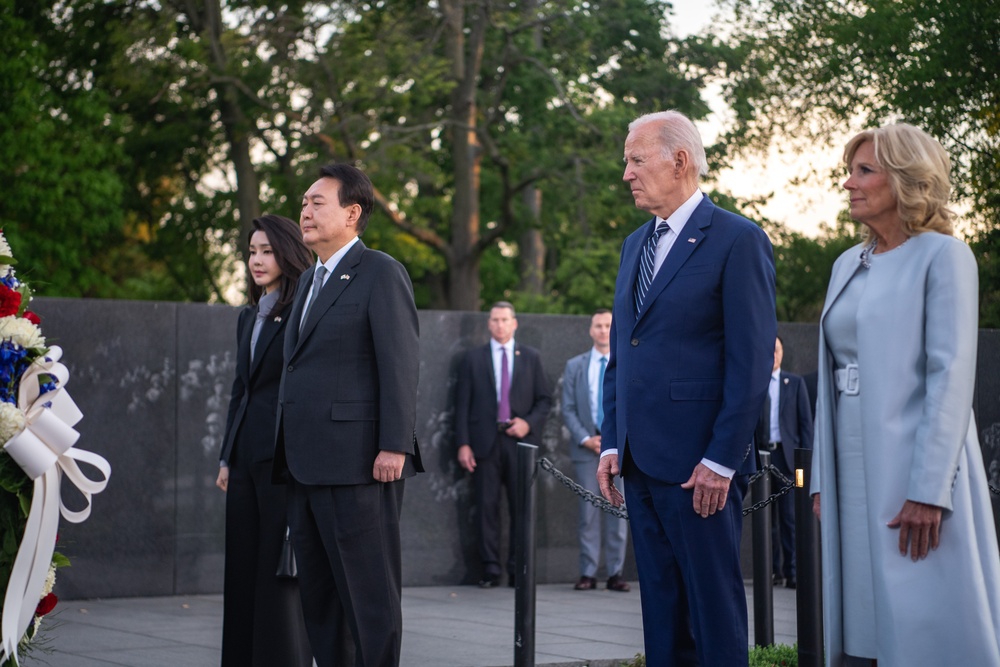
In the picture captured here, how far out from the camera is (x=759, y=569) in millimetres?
7441

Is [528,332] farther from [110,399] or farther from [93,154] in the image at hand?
[93,154]

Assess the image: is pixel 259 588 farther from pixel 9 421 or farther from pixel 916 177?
pixel 916 177

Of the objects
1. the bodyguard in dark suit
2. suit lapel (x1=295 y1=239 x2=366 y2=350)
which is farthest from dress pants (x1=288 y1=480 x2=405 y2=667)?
the bodyguard in dark suit

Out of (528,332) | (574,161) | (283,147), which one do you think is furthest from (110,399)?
(283,147)

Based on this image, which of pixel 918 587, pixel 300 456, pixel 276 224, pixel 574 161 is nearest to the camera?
pixel 918 587

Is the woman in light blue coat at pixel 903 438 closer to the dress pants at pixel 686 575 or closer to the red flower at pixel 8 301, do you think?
the dress pants at pixel 686 575

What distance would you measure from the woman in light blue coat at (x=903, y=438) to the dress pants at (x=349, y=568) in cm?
188

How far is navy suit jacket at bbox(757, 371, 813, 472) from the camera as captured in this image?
1217cm

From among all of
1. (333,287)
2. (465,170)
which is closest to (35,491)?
(333,287)

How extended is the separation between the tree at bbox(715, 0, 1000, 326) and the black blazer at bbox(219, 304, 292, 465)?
1072cm

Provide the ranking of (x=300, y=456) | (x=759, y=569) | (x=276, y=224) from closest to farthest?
(x=300, y=456)
(x=276, y=224)
(x=759, y=569)

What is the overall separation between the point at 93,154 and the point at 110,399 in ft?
56.5

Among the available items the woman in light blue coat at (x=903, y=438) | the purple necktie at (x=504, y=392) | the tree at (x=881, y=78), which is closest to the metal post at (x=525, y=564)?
the woman in light blue coat at (x=903, y=438)

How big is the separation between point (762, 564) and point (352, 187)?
3432 millimetres
